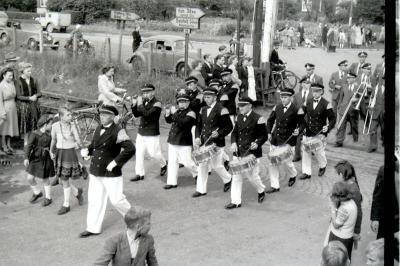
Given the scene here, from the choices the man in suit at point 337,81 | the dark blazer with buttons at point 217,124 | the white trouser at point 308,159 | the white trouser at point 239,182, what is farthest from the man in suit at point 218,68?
the white trouser at point 239,182

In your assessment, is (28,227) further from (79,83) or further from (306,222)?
(79,83)

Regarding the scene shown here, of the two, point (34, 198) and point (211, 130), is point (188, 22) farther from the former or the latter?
point (34, 198)

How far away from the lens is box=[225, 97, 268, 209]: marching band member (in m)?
10.0

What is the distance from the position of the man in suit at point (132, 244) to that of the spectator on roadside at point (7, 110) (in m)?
7.54

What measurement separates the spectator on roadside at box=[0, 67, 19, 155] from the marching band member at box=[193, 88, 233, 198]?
429cm

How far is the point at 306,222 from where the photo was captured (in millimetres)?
9484

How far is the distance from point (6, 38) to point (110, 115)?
2197 cm

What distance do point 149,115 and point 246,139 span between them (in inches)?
78.6

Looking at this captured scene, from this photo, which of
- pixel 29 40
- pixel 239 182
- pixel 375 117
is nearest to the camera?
pixel 239 182

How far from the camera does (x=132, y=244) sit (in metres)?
5.89

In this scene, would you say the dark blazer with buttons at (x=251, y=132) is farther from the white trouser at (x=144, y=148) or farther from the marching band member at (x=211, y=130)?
the white trouser at (x=144, y=148)

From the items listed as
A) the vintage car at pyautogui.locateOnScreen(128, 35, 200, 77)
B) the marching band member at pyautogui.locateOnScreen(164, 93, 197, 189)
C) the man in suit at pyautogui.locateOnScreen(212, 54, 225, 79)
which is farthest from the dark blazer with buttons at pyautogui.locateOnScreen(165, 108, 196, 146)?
the vintage car at pyautogui.locateOnScreen(128, 35, 200, 77)

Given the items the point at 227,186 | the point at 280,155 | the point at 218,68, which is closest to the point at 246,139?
the point at 280,155

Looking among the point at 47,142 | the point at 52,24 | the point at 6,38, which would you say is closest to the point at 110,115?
the point at 47,142
